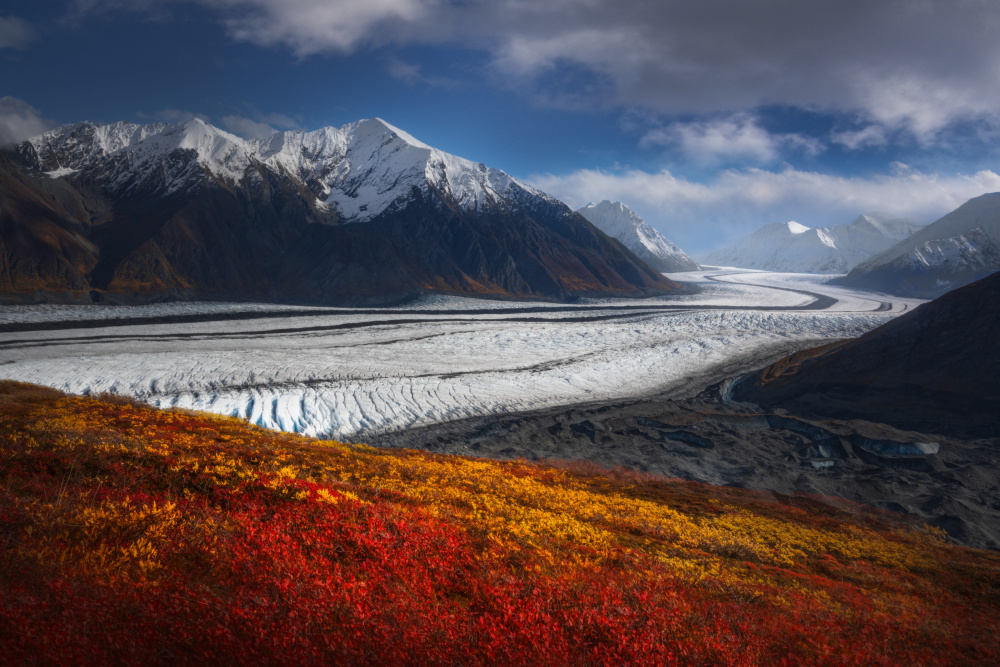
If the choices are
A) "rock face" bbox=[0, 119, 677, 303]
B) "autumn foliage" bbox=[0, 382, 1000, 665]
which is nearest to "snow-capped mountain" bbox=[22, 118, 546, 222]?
"rock face" bbox=[0, 119, 677, 303]

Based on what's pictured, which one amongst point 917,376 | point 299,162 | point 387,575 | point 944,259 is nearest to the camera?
point 387,575

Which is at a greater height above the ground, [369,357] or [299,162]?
[299,162]

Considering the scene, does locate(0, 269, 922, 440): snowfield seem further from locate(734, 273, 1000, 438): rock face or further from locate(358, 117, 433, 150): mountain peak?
locate(358, 117, 433, 150): mountain peak

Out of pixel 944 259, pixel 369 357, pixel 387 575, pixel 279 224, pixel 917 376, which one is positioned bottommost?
pixel 917 376

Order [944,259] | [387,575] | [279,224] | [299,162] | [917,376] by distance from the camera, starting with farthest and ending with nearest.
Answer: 1. [944,259]
2. [299,162]
3. [279,224]
4. [917,376]
5. [387,575]

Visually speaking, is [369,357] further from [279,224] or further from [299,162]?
[299,162]

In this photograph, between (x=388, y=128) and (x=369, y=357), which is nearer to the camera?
(x=369, y=357)

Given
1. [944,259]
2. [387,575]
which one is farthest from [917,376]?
[944,259]

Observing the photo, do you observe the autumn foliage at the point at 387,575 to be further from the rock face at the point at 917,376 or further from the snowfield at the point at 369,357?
the rock face at the point at 917,376
